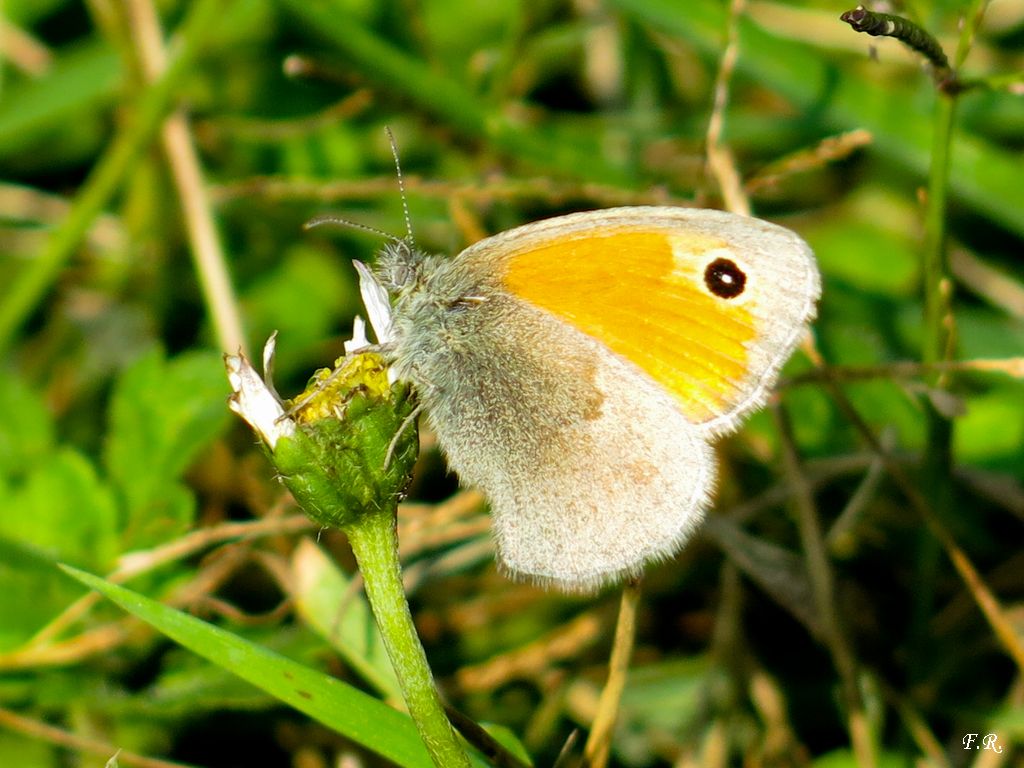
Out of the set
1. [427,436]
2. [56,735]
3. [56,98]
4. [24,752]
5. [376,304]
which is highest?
[56,98]

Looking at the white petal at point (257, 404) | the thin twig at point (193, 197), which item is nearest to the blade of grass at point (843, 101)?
the thin twig at point (193, 197)

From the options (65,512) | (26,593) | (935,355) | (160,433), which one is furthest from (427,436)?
(935,355)

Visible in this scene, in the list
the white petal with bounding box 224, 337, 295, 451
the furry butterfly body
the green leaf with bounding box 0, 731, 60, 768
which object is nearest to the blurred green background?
the green leaf with bounding box 0, 731, 60, 768

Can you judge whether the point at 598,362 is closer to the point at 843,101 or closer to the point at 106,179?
the point at 843,101

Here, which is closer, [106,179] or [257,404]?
[257,404]

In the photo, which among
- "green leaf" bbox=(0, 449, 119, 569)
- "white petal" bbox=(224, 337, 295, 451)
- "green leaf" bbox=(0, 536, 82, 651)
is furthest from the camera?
"green leaf" bbox=(0, 449, 119, 569)

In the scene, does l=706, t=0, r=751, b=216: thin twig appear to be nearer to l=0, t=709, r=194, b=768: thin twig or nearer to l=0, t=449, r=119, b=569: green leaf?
l=0, t=449, r=119, b=569: green leaf
